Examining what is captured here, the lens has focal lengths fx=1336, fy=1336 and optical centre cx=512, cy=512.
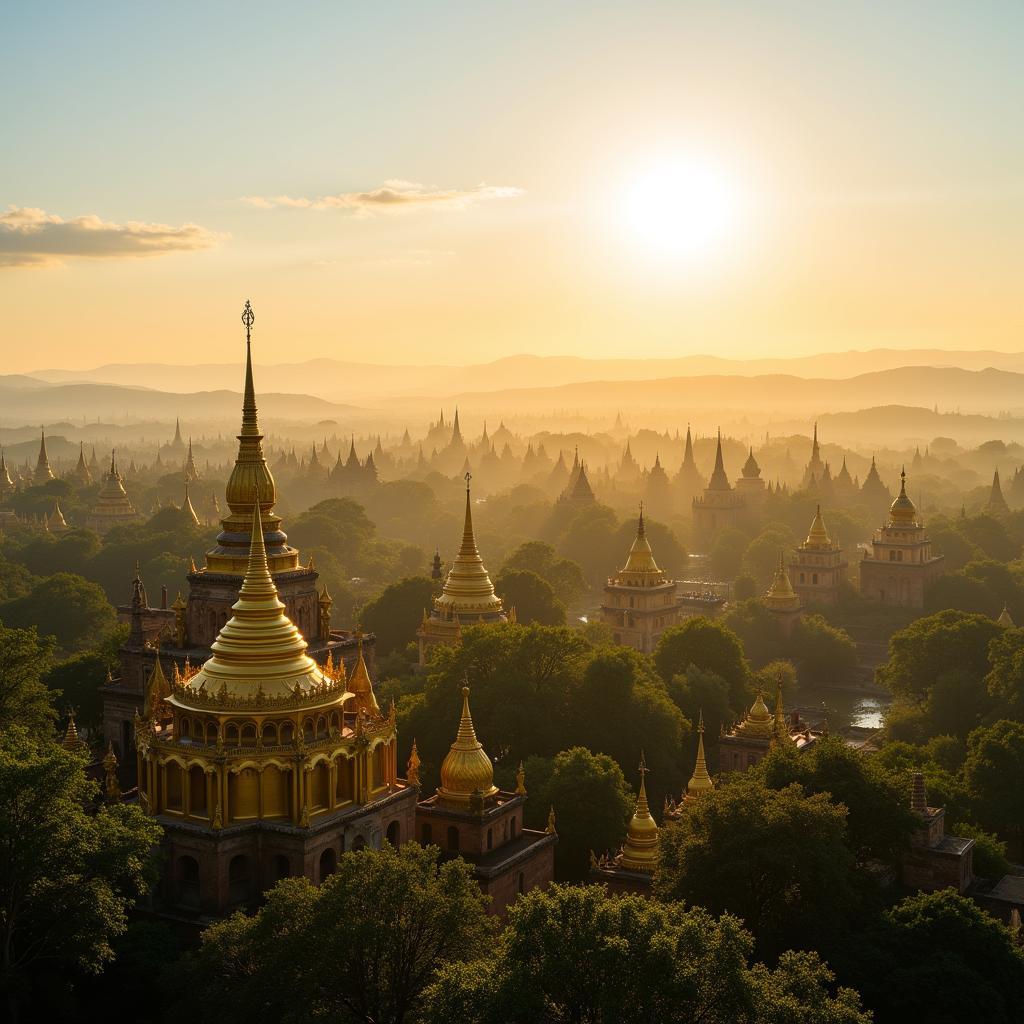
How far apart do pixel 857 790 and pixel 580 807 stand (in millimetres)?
8861

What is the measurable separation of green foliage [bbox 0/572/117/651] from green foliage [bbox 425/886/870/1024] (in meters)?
58.6

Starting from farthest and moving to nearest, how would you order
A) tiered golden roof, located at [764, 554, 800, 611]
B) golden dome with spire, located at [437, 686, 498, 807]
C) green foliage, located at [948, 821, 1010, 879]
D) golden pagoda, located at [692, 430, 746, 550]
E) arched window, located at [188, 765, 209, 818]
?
golden pagoda, located at [692, 430, 746, 550]
tiered golden roof, located at [764, 554, 800, 611]
green foliage, located at [948, 821, 1010, 879]
golden dome with spire, located at [437, 686, 498, 807]
arched window, located at [188, 765, 209, 818]

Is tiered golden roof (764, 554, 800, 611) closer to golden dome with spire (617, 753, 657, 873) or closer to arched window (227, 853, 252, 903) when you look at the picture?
golden dome with spire (617, 753, 657, 873)

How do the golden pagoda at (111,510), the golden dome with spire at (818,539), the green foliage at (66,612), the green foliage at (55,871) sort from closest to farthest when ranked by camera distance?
the green foliage at (55,871)
the green foliage at (66,612)
the golden dome with spire at (818,539)
the golden pagoda at (111,510)

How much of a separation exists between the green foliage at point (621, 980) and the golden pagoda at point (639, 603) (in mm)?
56356

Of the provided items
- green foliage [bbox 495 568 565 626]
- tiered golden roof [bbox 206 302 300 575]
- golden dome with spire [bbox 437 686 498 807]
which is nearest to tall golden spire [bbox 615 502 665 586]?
green foliage [bbox 495 568 565 626]

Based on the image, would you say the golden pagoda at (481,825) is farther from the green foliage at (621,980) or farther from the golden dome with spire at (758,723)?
the golden dome with spire at (758,723)

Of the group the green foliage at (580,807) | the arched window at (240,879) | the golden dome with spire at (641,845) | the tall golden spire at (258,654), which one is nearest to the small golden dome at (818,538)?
the green foliage at (580,807)

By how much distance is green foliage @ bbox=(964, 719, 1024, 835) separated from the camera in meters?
47.3

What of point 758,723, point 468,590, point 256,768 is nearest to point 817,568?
point 468,590

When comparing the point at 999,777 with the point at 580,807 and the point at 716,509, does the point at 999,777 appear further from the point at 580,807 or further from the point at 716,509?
the point at 716,509

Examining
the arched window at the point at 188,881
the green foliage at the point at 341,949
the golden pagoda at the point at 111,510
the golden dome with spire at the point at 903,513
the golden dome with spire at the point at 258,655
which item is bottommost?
the golden pagoda at the point at 111,510

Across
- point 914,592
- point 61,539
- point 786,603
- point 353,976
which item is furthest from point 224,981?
point 61,539

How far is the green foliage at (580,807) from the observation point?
41969 millimetres
